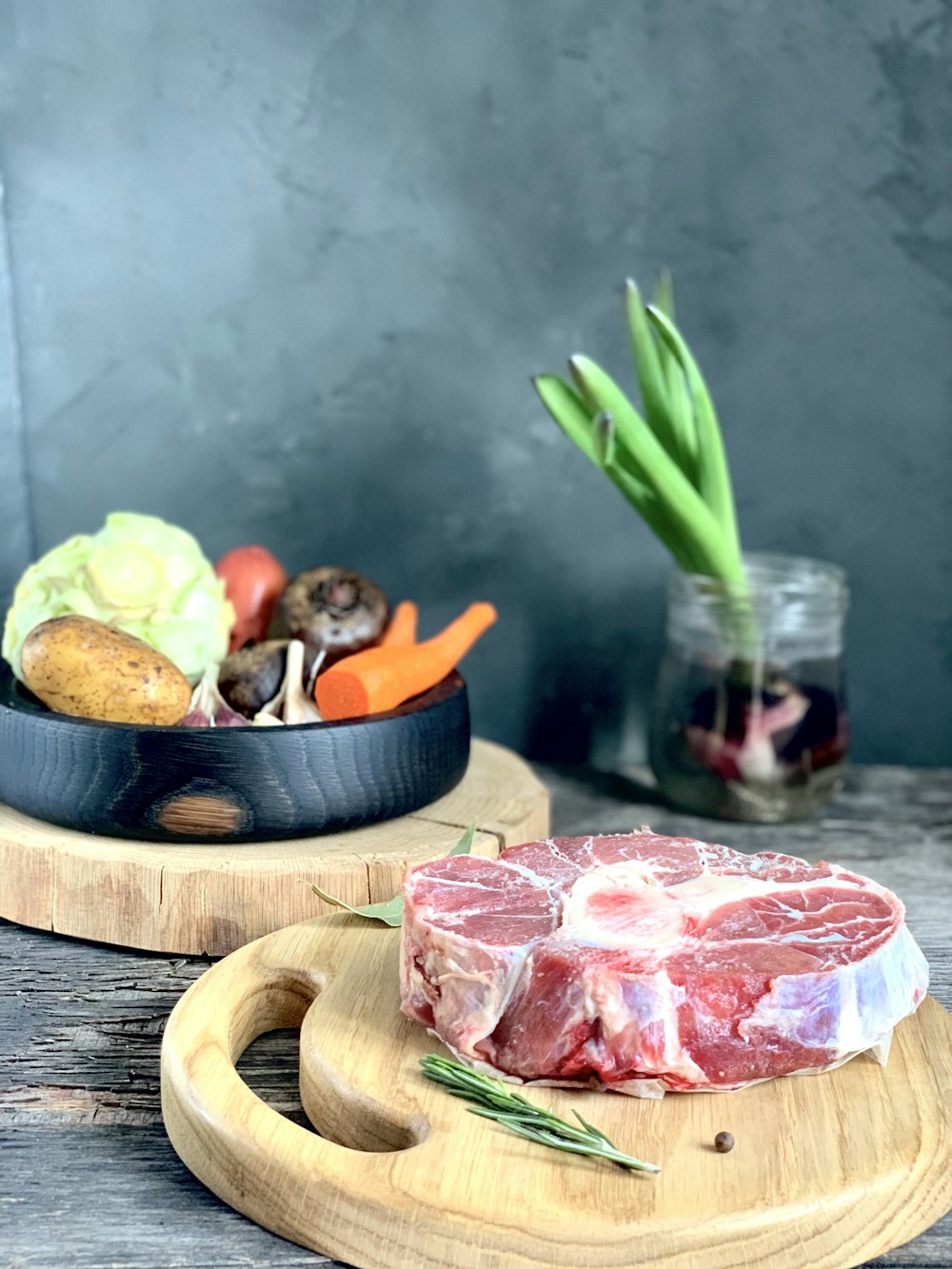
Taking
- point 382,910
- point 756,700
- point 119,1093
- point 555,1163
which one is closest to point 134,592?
point 382,910

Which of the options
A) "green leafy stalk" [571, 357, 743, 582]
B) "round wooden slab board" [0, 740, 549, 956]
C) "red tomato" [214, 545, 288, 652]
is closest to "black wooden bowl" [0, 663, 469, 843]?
"round wooden slab board" [0, 740, 549, 956]

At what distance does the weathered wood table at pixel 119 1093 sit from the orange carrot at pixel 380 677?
37cm

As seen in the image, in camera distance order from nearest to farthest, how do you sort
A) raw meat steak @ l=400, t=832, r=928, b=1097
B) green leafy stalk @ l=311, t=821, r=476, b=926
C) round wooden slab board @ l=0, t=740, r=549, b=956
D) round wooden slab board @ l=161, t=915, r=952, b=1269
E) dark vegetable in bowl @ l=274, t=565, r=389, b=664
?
round wooden slab board @ l=161, t=915, r=952, b=1269 < raw meat steak @ l=400, t=832, r=928, b=1097 < green leafy stalk @ l=311, t=821, r=476, b=926 < round wooden slab board @ l=0, t=740, r=549, b=956 < dark vegetable in bowl @ l=274, t=565, r=389, b=664

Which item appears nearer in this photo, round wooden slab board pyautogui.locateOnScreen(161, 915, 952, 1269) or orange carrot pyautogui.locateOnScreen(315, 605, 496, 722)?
round wooden slab board pyautogui.locateOnScreen(161, 915, 952, 1269)

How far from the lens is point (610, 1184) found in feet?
3.15

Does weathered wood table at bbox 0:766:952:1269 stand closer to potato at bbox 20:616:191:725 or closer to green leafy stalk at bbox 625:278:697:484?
potato at bbox 20:616:191:725

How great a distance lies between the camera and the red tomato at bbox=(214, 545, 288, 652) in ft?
6.41

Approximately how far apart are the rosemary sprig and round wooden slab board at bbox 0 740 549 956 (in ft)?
1.25

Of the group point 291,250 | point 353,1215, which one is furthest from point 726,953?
point 291,250

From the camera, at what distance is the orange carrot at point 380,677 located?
1.65 m

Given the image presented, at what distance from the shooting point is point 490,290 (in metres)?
2.15

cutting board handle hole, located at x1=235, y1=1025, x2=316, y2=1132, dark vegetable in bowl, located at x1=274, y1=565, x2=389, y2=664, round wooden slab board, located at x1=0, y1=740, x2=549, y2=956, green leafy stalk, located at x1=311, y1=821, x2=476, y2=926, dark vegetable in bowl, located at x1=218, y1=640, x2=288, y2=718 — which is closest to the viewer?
cutting board handle hole, located at x1=235, y1=1025, x2=316, y2=1132

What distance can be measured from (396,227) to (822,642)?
99 centimetres

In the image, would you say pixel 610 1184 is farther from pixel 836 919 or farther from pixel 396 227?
pixel 396 227
